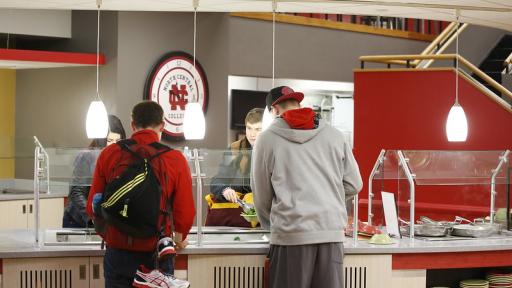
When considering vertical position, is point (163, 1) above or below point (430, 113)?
above

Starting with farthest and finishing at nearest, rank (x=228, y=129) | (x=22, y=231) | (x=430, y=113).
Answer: (x=228, y=129) → (x=430, y=113) → (x=22, y=231)

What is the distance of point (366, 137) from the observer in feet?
36.3

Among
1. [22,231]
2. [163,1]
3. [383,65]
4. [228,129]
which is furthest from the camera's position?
[383,65]

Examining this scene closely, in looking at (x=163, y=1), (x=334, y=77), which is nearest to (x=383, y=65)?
(x=334, y=77)

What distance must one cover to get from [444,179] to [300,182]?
5.30ft

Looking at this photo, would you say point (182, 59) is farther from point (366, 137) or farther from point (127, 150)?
point (127, 150)

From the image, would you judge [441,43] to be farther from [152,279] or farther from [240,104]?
[152,279]

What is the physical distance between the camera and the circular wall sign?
35.5 ft

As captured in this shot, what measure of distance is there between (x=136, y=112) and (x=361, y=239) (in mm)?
1830

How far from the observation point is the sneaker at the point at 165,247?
15.5ft

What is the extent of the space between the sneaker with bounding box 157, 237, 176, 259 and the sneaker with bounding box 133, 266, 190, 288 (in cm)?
10

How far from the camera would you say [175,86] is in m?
11.0

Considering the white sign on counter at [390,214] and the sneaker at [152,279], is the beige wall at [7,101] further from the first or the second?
the sneaker at [152,279]

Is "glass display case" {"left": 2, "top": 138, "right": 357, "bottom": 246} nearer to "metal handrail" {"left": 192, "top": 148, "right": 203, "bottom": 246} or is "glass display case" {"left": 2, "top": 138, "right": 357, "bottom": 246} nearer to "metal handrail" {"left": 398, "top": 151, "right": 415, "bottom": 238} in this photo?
"metal handrail" {"left": 192, "top": 148, "right": 203, "bottom": 246}
